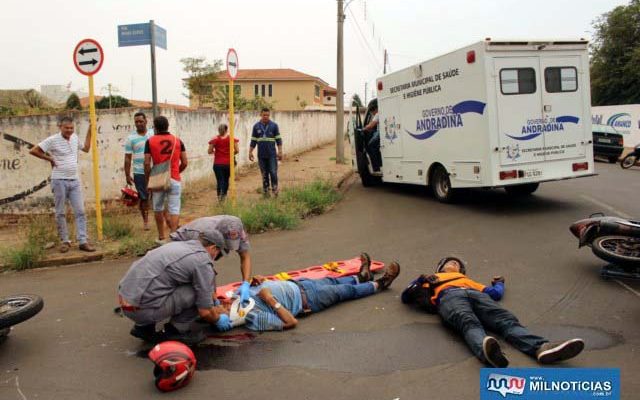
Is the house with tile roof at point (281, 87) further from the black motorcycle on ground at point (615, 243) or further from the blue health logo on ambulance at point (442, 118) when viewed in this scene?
the black motorcycle on ground at point (615, 243)

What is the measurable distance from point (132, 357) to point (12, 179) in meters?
7.72

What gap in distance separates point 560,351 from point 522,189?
324 inches

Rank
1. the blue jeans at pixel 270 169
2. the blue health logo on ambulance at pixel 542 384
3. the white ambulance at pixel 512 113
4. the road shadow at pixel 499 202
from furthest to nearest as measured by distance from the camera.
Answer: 1. the blue jeans at pixel 270 169
2. the road shadow at pixel 499 202
3. the white ambulance at pixel 512 113
4. the blue health logo on ambulance at pixel 542 384

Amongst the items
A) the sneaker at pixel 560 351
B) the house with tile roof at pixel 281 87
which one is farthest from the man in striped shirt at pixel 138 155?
the house with tile roof at pixel 281 87

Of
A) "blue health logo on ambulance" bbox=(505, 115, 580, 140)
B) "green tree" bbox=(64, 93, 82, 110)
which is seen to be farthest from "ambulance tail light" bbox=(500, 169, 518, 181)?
"green tree" bbox=(64, 93, 82, 110)

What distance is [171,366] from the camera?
12.6ft

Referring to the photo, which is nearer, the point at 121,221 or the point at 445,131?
the point at 121,221

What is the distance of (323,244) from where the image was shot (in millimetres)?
8234

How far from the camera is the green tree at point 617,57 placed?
3678 centimetres

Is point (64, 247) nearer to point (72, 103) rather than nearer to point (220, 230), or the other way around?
point (220, 230)

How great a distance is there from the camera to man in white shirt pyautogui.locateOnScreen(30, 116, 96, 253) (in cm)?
761

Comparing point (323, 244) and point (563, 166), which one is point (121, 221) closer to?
point (323, 244)

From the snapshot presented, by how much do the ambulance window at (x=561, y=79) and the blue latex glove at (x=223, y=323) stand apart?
24.5ft

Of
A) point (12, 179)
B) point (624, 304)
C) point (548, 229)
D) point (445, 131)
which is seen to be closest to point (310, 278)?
point (624, 304)
